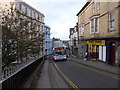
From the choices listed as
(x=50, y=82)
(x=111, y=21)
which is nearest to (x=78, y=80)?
(x=50, y=82)

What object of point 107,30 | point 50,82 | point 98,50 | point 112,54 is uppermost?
point 107,30

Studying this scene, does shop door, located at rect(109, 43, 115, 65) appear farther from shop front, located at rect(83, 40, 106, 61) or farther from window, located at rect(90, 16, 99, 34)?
window, located at rect(90, 16, 99, 34)

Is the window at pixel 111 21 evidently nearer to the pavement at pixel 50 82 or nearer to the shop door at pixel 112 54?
the shop door at pixel 112 54

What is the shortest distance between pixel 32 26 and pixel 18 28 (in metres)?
Result: 3.78

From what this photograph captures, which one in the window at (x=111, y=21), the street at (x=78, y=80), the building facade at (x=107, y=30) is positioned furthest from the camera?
the window at (x=111, y=21)

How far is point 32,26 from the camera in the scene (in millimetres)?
13461

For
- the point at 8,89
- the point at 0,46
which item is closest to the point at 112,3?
the point at 0,46

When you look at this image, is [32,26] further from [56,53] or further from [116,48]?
[56,53]

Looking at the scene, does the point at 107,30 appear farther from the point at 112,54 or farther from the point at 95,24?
the point at 95,24

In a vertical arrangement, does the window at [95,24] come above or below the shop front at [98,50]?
above

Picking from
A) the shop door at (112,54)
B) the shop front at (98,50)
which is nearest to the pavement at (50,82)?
the shop door at (112,54)

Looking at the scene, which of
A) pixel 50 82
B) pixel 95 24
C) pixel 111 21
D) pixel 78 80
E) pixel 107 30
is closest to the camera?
pixel 50 82

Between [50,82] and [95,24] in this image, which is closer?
[50,82]

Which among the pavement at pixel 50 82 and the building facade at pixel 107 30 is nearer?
the pavement at pixel 50 82
